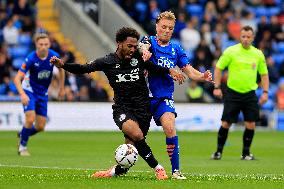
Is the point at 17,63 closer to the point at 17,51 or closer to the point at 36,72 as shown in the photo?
the point at 17,51

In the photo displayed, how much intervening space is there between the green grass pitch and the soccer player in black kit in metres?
0.58

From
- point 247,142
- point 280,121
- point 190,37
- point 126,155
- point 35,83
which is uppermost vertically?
point 190,37

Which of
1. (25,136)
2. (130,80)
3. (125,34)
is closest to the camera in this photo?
(125,34)

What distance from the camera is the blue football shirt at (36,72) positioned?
1839cm

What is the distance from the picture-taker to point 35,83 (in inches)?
738

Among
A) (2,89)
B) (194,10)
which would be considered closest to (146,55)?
(2,89)

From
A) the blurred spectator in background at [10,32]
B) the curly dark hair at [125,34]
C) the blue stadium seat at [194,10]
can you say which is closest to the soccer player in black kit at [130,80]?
the curly dark hair at [125,34]

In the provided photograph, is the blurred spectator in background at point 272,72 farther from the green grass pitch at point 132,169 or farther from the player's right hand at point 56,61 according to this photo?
the player's right hand at point 56,61

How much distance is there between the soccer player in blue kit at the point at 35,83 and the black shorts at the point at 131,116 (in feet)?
18.8

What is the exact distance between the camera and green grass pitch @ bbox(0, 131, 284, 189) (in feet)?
A: 38.4

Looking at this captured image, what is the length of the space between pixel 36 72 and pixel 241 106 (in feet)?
14.2

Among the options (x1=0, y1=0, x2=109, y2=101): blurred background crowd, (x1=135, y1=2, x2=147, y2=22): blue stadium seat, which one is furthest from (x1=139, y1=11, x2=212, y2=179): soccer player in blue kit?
(x1=135, y1=2, x2=147, y2=22): blue stadium seat

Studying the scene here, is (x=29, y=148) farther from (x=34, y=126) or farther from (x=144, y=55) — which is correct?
(x=144, y=55)

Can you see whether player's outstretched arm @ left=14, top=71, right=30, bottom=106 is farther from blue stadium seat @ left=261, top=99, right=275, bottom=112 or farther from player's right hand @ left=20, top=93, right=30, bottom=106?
blue stadium seat @ left=261, top=99, right=275, bottom=112
